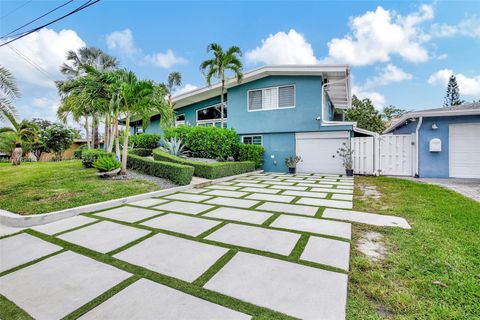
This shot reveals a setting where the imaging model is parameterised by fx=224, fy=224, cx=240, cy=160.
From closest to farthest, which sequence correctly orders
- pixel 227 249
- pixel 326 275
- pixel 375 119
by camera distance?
pixel 326 275 < pixel 227 249 < pixel 375 119

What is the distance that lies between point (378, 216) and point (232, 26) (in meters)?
12.1

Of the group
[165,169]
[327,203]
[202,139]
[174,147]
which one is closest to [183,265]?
[327,203]

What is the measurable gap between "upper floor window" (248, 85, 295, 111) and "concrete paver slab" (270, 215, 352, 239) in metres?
9.13

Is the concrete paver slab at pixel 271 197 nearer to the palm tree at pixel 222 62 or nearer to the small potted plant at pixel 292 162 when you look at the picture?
the small potted plant at pixel 292 162

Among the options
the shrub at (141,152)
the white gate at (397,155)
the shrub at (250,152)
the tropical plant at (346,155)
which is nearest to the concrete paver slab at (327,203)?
the tropical plant at (346,155)

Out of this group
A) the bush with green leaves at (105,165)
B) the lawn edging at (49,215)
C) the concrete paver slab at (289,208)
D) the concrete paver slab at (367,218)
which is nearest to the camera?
the concrete paver slab at (367,218)

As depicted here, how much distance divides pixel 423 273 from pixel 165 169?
23.8 ft

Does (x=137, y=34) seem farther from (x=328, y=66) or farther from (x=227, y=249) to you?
(x=227, y=249)

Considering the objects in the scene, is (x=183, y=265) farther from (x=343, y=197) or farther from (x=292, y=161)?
(x=292, y=161)

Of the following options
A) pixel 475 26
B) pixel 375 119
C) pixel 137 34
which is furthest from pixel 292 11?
pixel 375 119

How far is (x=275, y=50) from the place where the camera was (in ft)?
51.8

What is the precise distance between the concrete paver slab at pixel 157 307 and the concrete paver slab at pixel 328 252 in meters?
1.23

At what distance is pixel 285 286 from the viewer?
2.05 m

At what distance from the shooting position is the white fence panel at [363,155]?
410 inches
